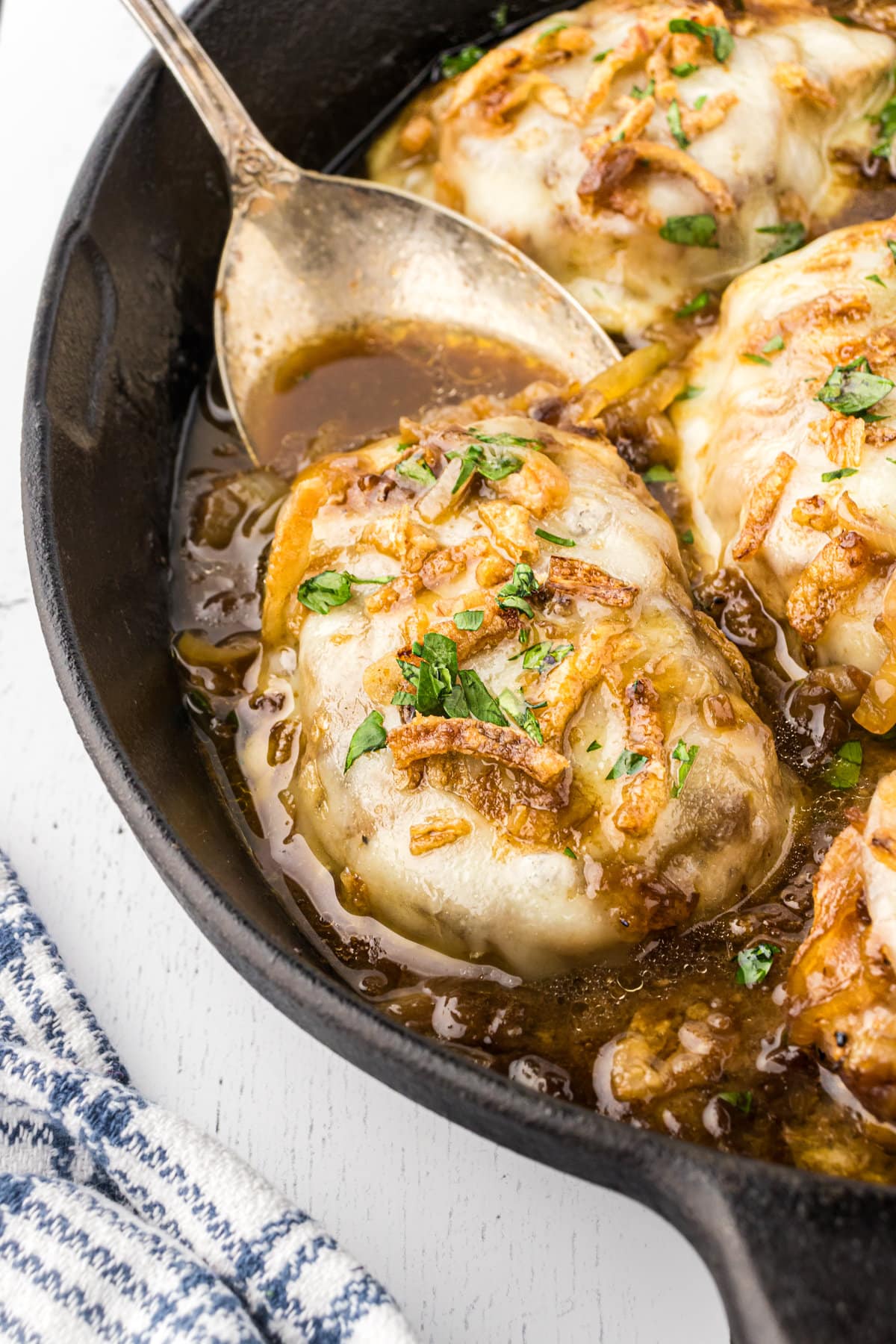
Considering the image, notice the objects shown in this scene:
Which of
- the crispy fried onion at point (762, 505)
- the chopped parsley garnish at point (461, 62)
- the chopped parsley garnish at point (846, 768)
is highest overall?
the chopped parsley garnish at point (461, 62)

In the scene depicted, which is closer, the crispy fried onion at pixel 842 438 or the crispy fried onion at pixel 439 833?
the crispy fried onion at pixel 439 833

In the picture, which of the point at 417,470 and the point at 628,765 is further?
the point at 417,470

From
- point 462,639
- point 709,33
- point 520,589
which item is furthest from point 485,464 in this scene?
point 709,33

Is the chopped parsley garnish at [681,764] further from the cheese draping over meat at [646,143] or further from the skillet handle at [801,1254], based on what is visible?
the cheese draping over meat at [646,143]

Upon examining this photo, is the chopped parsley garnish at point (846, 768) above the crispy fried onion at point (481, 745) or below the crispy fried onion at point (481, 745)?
below

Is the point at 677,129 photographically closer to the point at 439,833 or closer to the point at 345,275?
the point at 345,275

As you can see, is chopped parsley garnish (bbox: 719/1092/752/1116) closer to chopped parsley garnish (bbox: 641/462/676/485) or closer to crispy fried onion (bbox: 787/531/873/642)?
crispy fried onion (bbox: 787/531/873/642)

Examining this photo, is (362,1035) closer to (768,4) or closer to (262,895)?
(262,895)

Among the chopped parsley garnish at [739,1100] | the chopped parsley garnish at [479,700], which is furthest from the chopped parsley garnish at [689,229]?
the chopped parsley garnish at [739,1100]
